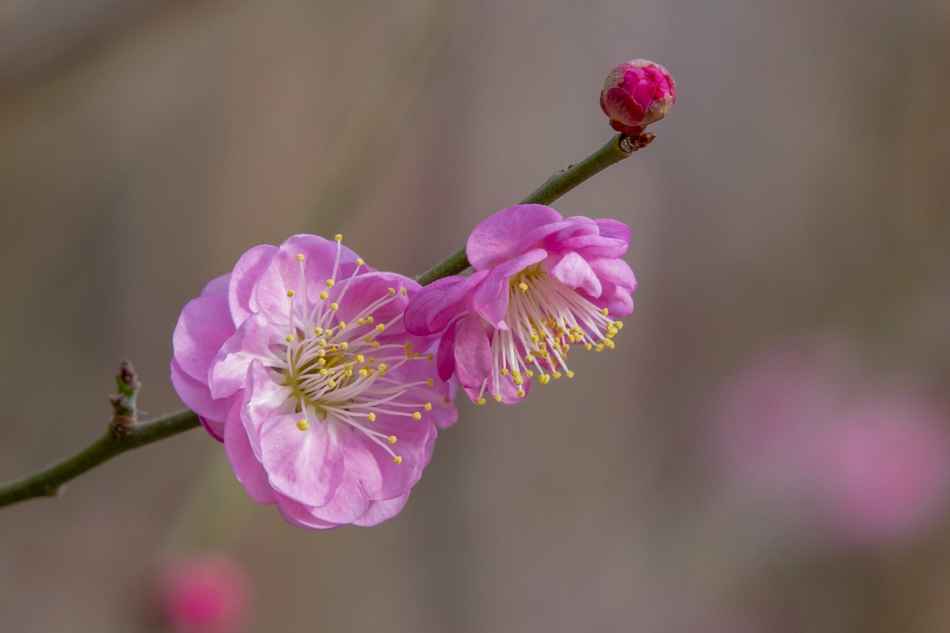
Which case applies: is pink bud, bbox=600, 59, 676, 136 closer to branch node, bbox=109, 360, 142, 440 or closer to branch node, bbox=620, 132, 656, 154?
branch node, bbox=620, 132, 656, 154

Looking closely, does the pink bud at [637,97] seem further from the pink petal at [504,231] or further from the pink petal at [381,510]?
the pink petal at [381,510]

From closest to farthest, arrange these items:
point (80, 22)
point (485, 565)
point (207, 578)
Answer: point (80, 22)
point (207, 578)
point (485, 565)

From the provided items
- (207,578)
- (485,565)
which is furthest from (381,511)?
(485,565)

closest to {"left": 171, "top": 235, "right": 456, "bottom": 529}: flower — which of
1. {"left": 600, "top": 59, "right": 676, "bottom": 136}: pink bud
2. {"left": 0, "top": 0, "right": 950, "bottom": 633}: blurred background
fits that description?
{"left": 600, "top": 59, "right": 676, "bottom": 136}: pink bud

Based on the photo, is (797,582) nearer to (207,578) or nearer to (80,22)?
(207,578)

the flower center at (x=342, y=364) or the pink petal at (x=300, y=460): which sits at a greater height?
the flower center at (x=342, y=364)

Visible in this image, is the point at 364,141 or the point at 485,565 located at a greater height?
the point at 364,141

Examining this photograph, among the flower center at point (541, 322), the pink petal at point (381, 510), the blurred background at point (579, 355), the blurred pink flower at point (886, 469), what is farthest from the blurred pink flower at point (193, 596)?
the blurred pink flower at point (886, 469)
